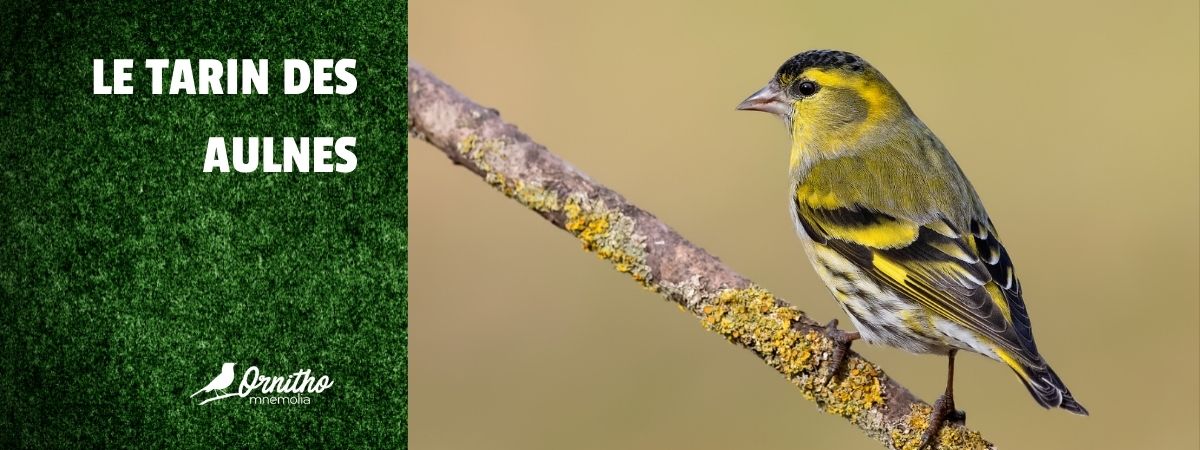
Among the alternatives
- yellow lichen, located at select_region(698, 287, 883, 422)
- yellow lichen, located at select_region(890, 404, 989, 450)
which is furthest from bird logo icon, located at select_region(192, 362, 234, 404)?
yellow lichen, located at select_region(890, 404, 989, 450)

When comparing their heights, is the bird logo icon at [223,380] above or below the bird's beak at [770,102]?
below

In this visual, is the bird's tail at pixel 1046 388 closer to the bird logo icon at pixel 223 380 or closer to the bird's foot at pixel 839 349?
the bird's foot at pixel 839 349

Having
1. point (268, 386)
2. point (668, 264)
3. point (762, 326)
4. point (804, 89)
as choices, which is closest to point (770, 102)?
point (804, 89)

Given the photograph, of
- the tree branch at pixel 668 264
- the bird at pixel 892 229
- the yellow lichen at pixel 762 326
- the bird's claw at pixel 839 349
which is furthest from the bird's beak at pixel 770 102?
the bird's claw at pixel 839 349

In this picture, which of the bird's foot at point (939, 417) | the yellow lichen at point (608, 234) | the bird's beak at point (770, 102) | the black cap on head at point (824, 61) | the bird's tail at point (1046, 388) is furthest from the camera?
the bird's beak at point (770, 102)

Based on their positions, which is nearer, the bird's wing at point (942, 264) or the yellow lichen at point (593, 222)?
the bird's wing at point (942, 264)

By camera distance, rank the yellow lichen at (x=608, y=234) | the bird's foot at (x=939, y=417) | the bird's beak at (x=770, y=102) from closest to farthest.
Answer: the bird's foot at (x=939, y=417) < the yellow lichen at (x=608, y=234) < the bird's beak at (x=770, y=102)

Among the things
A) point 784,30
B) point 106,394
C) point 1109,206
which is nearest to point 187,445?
point 106,394

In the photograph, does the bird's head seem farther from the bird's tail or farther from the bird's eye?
the bird's tail
